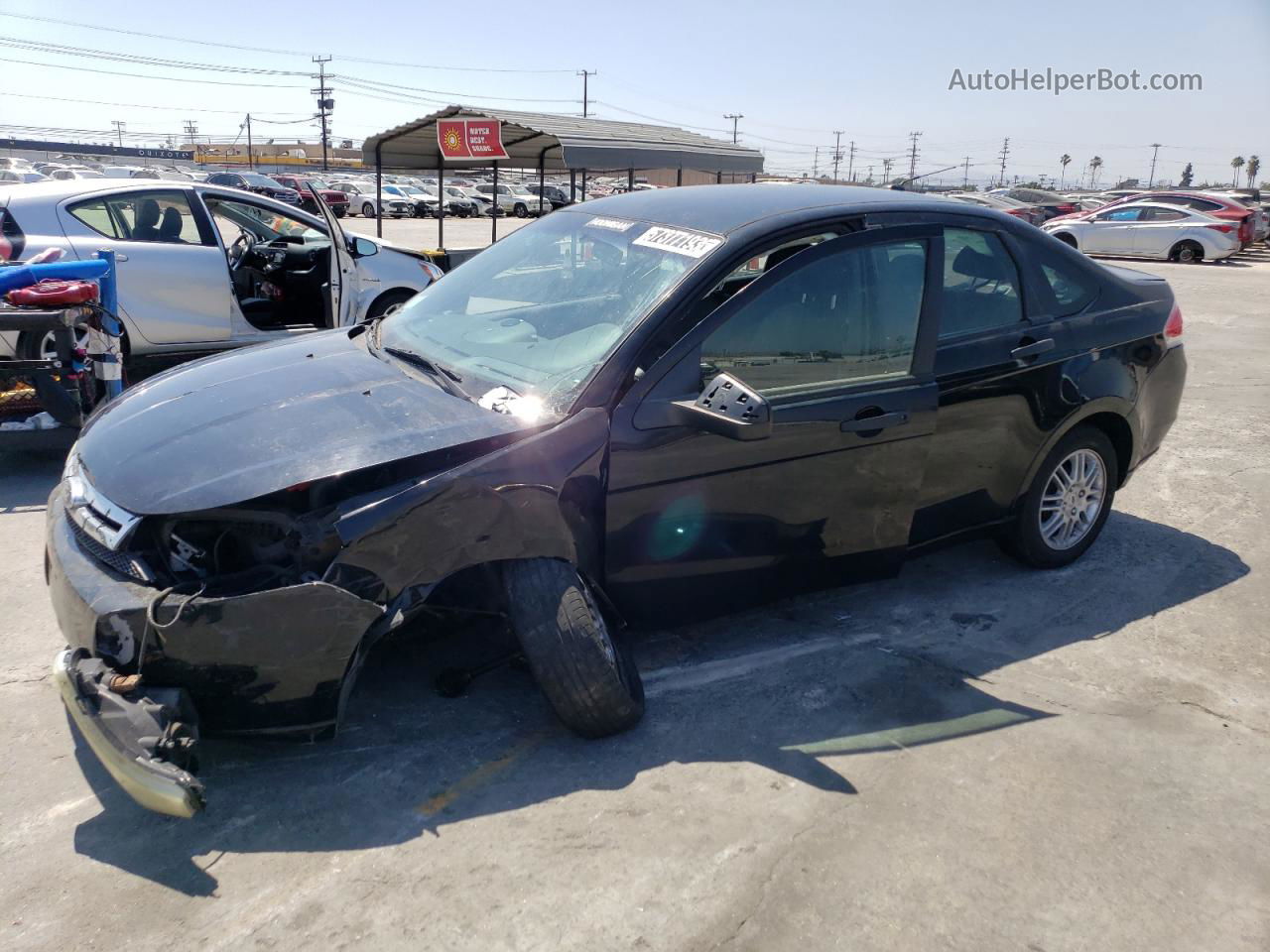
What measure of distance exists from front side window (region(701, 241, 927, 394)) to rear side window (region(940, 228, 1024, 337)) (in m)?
0.19

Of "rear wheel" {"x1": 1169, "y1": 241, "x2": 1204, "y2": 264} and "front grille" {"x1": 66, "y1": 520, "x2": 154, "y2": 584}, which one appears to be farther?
"rear wheel" {"x1": 1169, "y1": 241, "x2": 1204, "y2": 264}

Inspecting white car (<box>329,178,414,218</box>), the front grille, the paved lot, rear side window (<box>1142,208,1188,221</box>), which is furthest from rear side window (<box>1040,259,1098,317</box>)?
white car (<box>329,178,414,218</box>)

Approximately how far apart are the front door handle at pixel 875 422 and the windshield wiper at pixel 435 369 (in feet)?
4.67

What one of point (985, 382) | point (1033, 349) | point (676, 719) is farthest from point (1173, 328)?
point (676, 719)

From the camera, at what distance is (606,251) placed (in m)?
3.82

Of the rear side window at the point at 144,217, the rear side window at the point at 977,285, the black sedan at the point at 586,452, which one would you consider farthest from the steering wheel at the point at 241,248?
the rear side window at the point at 977,285

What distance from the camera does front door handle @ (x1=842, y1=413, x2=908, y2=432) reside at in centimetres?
361

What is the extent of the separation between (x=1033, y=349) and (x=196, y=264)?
19.1ft

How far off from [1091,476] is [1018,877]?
262 centimetres

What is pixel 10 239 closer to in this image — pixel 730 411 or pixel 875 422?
pixel 730 411

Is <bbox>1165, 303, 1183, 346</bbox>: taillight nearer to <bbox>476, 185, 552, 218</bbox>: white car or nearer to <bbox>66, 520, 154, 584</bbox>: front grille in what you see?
<bbox>66, 520, 154, 584</bbox>: front grille

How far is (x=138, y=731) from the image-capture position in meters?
2.47

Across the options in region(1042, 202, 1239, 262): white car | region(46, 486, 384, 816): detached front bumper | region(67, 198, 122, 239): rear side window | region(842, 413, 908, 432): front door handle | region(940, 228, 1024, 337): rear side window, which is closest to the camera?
region(46, 486, 384, 816): detached front bumper

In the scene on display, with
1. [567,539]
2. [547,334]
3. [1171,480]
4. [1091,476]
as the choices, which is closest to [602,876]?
[567,539]
